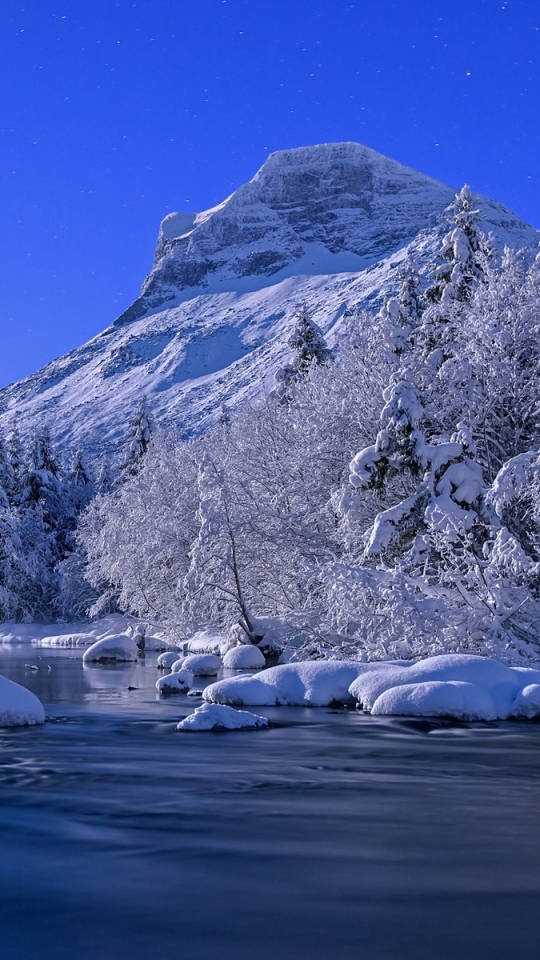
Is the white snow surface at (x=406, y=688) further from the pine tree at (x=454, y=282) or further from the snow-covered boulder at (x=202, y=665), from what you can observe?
the pine tree at (x=454, y=282)

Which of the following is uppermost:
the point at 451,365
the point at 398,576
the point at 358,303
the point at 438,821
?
the point at 358,303

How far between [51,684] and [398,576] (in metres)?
8.77

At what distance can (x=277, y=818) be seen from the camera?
784 cm

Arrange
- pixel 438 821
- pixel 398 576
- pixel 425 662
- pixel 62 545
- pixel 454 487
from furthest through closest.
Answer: pixel 62 545 → pixel 454 487 → pixel 398 576 → pixel 425 662 → pixel 438 821

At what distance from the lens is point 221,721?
1325 cm

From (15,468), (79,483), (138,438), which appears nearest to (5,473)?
(15,468)

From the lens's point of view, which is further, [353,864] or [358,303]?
[358,303]

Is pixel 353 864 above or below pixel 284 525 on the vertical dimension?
below

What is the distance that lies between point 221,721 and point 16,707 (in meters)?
3.12

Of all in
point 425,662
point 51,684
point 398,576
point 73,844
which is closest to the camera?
point 73,844

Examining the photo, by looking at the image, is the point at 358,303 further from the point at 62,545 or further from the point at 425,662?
the point at 425,662

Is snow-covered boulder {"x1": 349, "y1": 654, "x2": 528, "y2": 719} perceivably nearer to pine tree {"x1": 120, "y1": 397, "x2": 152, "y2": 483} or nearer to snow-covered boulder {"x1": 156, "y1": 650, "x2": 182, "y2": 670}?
snow-covered boulder {"x1": 156, "y1": 650, "x2": 182, "y2": 670}

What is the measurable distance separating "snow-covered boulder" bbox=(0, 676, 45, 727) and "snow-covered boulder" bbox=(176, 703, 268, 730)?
235 centimetres

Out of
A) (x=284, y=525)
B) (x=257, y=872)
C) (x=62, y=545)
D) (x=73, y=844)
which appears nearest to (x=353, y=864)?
(x=257, y=872)
